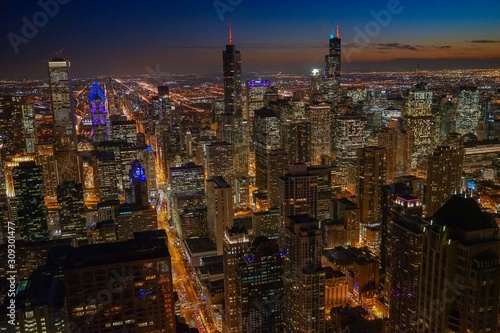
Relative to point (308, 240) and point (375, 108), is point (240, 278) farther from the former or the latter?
point (375, 108)

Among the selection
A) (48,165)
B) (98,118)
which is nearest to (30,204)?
(48,165)

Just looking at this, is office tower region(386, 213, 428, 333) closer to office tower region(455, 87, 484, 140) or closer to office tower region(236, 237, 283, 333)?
office tower region(236, 237, 283, 333)

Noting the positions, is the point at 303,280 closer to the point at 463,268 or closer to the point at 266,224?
the point at 463,268

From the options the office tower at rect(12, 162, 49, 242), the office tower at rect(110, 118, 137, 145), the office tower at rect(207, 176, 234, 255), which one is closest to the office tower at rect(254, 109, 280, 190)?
the office tower at rect(207, 176, 234, 255)

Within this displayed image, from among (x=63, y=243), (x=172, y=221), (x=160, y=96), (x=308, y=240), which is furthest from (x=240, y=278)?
(x=160, y=96)

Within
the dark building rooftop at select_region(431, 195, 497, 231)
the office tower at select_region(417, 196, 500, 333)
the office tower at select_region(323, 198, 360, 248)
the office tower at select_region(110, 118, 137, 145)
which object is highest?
the dark building rooftop at select_region(431, 195, 497, 231)

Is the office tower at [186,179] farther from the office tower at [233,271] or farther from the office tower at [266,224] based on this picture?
the office tower at [233,271]
